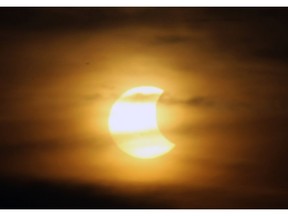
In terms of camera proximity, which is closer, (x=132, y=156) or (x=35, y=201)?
(x=35, y=201)

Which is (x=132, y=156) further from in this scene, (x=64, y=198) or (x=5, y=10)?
(x=5, y=10)

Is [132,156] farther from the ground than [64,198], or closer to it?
farther from the ground

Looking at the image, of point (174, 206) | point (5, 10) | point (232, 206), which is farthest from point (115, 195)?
point (5, 10)

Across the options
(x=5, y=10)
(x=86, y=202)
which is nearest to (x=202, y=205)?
(x=86, y=202)

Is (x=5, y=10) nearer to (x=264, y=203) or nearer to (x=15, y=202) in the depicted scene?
(x=15, y=202)

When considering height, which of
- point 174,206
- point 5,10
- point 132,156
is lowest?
point 174,206

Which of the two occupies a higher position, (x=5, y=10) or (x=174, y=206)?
(x=5, y=10)

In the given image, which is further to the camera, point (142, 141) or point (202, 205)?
point (142, 141)

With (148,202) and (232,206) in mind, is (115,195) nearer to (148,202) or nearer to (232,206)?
(148,202)
